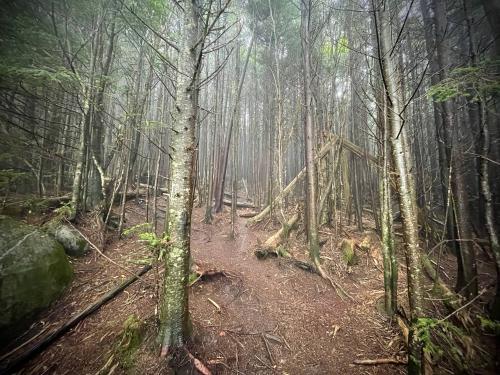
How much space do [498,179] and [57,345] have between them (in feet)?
42.0

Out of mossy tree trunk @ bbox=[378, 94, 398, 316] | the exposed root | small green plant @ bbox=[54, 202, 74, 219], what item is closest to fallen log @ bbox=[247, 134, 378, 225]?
mossy tree trunk @ bbox=[378, 94, 398, 316]

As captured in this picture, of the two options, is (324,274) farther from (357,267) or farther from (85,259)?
(85,259)

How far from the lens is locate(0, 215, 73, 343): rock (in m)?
3.05

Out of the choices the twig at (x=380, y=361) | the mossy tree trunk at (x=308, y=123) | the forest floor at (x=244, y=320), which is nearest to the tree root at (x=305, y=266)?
the forest floor at (x=244, y=320)

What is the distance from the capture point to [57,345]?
2.97 meters

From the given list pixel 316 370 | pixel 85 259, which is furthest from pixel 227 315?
pixel 85 259

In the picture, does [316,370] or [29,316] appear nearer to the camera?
[316,370]

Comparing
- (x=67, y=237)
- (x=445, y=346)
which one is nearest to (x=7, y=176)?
(x=67, y=237)

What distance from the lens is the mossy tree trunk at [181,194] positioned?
266 centimetres

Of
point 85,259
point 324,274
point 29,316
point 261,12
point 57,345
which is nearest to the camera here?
point 57,345

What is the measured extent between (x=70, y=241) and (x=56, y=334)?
232cm

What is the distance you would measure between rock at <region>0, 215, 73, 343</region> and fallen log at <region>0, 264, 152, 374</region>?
0.54m

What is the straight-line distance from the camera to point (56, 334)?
9.95 ft

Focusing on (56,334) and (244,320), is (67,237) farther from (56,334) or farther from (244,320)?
(244,320)
